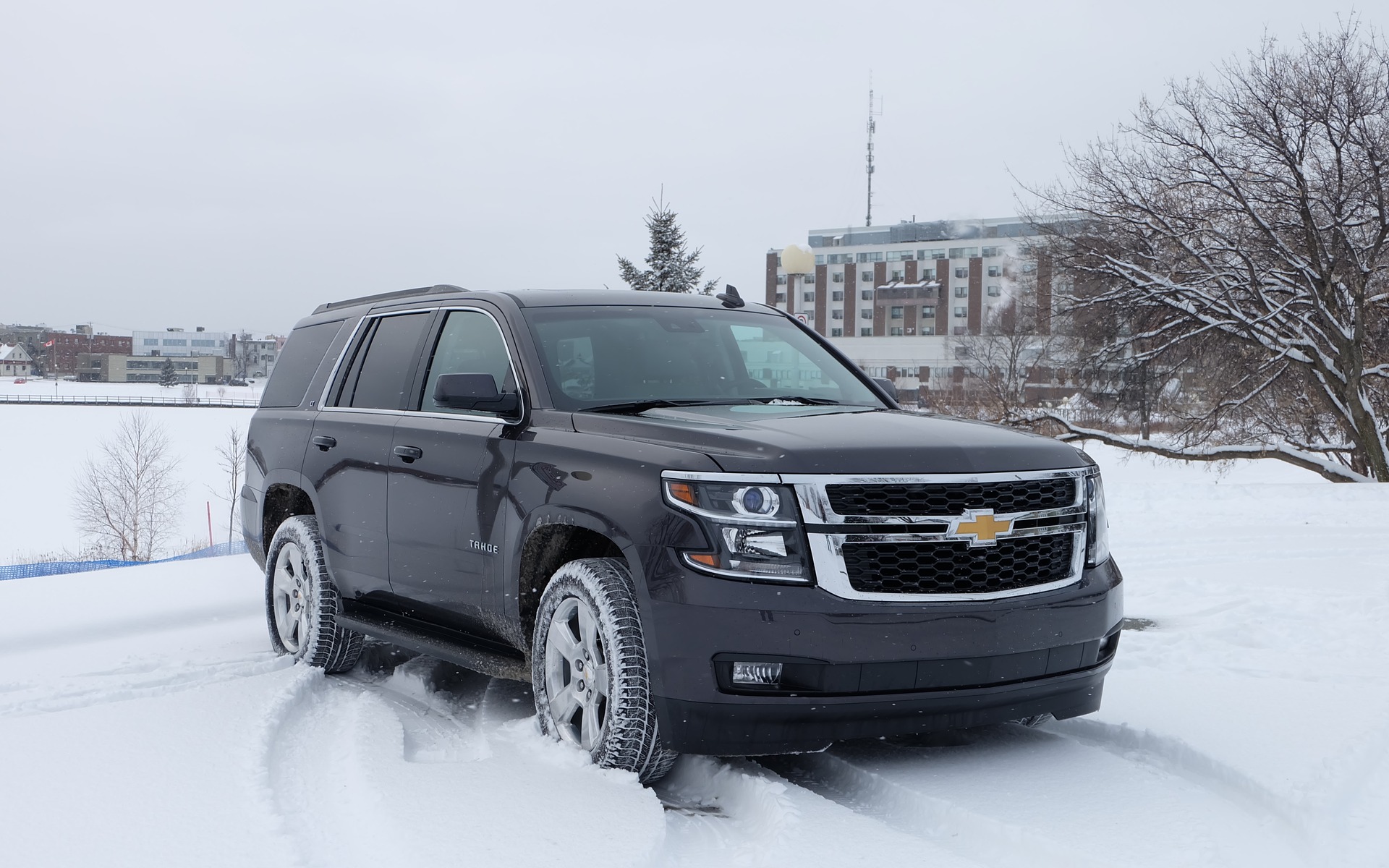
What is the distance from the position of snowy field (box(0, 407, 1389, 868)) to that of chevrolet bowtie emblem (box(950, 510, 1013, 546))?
0.82 meters

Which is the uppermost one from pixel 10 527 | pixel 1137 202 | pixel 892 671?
pixel 1137 202

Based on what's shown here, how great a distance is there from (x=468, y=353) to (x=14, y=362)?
690 feet

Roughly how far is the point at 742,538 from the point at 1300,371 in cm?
2484

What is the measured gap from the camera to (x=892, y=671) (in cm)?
377

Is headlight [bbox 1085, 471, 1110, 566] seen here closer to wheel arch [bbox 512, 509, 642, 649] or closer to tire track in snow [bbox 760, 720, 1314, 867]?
tire track in snow [bbox 760, 720, 1314, 867]

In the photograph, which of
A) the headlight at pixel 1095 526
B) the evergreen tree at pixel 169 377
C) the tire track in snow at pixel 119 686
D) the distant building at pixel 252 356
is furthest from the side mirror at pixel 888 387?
the distant building at pixel 252 356

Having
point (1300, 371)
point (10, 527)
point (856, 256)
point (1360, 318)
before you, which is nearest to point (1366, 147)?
point (1360, 318)

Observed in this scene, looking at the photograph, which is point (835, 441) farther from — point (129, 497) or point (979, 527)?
point (129, 497)

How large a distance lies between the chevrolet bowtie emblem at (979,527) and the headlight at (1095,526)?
547 millimetres

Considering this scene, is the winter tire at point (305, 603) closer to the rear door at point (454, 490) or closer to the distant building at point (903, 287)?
the rear door at point (454, 490)

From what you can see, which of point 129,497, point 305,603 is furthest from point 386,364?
point 129,497

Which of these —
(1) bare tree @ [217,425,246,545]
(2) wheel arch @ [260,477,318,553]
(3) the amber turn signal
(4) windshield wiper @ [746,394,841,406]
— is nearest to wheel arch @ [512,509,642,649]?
(3) the amber turn signal

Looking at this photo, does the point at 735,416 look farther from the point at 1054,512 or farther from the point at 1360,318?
the point at 1360,318

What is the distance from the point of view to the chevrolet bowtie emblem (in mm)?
3820
